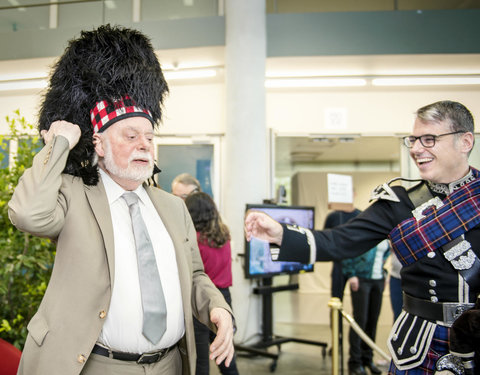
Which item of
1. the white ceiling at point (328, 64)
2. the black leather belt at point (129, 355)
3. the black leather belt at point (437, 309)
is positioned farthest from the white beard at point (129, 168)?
the white ceiling at point (328, 64)

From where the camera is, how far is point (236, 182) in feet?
16.8

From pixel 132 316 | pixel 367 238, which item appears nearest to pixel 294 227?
pixel 367 238

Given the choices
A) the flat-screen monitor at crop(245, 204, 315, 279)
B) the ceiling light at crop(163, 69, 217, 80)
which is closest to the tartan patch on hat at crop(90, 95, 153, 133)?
the flat-screen monitor at crop(245, 204, 315, 279)

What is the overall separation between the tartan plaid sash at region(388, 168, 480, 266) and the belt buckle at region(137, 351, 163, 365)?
1067mm

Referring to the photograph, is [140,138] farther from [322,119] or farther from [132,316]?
[322,119]

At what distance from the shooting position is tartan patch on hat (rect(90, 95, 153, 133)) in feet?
5.60

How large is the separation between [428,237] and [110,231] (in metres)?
1.23

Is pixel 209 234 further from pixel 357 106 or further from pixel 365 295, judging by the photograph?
pixel 357 106

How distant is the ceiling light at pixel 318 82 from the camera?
19.0ft

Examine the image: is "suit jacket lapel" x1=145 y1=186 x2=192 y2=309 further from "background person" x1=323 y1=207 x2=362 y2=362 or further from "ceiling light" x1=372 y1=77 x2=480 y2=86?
"ceiling light" x1=372 y1=77 x2=480 y2=86

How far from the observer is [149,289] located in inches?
60.7

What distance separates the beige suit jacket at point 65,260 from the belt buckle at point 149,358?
0.67 feet

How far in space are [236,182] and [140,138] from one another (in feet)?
11.3

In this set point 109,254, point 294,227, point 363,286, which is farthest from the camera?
point 363,286
